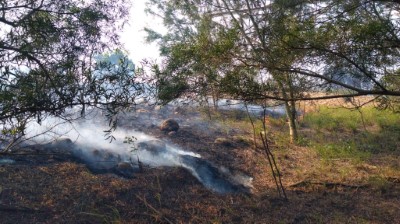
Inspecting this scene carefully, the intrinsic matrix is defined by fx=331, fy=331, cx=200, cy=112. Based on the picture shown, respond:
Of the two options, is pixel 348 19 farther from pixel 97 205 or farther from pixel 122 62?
pixel 97 205

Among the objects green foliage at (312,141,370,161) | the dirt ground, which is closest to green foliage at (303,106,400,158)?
green foliage at (312,141,370,161)

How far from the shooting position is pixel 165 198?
6.00 m

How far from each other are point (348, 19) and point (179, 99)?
2959mm

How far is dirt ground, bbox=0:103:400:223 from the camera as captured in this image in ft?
17.2

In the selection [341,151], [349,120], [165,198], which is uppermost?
[349,120]

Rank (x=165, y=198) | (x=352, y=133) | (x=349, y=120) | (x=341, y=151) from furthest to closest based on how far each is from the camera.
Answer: (x=349, y=120) → (x=352, y=133) → (x=341, y=151) → (x=165, y=198)

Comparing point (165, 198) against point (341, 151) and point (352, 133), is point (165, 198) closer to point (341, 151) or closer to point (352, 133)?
point (341, 151)

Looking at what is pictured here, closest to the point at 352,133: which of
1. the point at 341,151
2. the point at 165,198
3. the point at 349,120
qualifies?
the point at 349,120

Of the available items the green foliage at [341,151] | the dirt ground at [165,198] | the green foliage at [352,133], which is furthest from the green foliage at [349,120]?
the dirt ground at [165,198]

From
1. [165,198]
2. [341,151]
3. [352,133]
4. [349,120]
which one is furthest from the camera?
[349,120]

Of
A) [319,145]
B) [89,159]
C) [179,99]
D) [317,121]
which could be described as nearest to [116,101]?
[179,99]

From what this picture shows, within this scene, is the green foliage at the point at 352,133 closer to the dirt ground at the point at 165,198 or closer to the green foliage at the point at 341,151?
the green foliage at the point at 341,151

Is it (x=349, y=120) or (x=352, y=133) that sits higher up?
(x=349, y=120)

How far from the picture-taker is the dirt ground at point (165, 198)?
524cm
